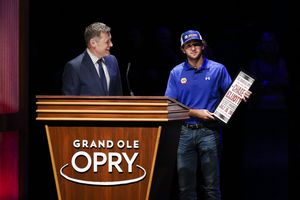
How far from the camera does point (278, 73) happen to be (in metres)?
8.34

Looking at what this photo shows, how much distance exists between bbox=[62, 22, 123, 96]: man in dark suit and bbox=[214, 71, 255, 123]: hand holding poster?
74 centimetres

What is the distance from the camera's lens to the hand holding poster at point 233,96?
5711 millimetres

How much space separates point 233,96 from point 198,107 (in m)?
0.37

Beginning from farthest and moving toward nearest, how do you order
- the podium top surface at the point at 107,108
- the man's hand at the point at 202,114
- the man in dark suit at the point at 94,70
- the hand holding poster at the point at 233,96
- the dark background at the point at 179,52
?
1. the dark background at the point at 179,52
2. the man's hand at the point at 202,114
3. the hand holding poster at the point at 233,96
4. the man in dark suit at the point at 94,70
5. the podium top surface at the point at 107,108

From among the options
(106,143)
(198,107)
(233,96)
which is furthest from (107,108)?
(198,107)

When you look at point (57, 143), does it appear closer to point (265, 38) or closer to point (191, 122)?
point (191, 122)

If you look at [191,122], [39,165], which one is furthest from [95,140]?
[39,165]

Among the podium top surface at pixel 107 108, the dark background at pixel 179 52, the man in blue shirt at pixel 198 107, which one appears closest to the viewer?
the podium top surface at pixel 107 108

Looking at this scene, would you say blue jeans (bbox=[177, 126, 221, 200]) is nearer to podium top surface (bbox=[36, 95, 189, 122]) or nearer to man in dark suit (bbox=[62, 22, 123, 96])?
man in dark suit (bbox=[62, 22, 123, 96])

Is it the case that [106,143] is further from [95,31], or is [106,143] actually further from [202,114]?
[202,114]

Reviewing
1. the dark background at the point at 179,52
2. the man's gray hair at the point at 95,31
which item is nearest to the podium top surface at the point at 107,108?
the man's gray hair at the point at 95,31

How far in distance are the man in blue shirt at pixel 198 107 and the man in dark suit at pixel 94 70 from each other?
0.68m

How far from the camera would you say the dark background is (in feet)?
24.5

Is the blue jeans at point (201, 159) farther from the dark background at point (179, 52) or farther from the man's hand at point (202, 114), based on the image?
the dark background at point (179, 52)
